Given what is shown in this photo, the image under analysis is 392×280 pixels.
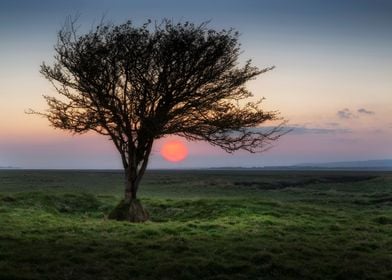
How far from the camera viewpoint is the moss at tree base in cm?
2934

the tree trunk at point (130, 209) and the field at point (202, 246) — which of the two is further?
the tree trunk at point (130, 209)

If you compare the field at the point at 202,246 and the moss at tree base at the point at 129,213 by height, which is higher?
the moss at tree base at the point at 129,213

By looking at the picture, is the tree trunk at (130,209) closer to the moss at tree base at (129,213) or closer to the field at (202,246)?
the moss at tree base at (129,213)

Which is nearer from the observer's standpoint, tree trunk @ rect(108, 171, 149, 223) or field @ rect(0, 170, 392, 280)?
field @ rect(0, 170, 392, 280)

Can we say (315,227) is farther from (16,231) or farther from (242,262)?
(16,231)

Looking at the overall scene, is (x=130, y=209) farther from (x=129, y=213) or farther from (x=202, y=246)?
(x=202, y=246)

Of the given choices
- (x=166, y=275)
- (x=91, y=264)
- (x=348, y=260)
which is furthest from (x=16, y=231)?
(x=348, y=260)

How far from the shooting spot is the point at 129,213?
2942cm

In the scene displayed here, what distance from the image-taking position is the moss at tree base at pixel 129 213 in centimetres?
2934

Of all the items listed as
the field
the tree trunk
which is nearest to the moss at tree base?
the tree trunk

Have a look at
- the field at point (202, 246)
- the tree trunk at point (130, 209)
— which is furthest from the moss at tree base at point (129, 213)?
the field at point (202, 246)

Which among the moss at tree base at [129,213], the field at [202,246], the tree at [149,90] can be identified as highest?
the tree at [149,90]

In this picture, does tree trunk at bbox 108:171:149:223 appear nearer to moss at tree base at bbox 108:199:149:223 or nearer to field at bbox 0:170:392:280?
moss at tree base at bbox 108:199:149:223

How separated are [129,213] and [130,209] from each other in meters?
0.32
